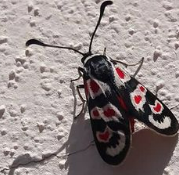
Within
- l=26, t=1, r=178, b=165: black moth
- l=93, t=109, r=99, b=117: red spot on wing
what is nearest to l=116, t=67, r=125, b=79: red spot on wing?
l=26, t=1, r=178, b=165: black moth

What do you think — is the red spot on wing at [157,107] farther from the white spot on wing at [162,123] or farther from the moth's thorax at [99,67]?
the moth's thorax at [99,67]

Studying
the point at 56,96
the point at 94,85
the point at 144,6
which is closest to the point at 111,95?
the point at 94,85

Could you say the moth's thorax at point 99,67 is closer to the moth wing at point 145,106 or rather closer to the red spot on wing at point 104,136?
the moth wing at point 145,106

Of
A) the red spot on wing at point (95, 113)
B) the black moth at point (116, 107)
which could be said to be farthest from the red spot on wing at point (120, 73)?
the red spot on wing at point (95, 113)

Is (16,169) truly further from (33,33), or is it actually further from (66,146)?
(33,33)

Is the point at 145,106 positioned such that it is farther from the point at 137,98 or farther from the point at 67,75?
the point at 67,75

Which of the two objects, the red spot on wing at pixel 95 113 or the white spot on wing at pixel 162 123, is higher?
the white spot on wing at pixel 162 123


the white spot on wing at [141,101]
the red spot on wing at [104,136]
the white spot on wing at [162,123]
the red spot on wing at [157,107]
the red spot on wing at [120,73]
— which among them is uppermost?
the red spot on wing at [120,73]

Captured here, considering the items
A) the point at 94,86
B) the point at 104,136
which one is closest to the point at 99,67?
the point at 94,86

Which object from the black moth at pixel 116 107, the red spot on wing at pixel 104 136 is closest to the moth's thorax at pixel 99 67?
the black moth at pixel 116 107
